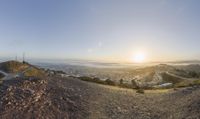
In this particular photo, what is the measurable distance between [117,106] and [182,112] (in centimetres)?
530

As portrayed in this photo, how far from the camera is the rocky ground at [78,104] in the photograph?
18203 millimetres

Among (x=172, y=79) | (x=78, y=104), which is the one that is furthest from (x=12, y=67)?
(x=172, y=79)

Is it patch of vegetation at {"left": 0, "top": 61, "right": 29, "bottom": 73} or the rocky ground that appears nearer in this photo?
the rocky ground

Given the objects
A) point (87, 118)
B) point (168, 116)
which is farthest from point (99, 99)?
point (168, 116)

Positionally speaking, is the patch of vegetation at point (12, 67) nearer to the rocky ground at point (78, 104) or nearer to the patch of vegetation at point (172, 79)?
the rocky ground at point (78, 104)

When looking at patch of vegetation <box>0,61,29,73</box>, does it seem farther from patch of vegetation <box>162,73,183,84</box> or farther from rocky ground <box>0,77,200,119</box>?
patch of vegetation <box>162,73,183,84</box>

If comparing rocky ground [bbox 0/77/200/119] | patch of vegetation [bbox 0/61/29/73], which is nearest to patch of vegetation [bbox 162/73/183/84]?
rocky ground [bbox 0/77/200/119]

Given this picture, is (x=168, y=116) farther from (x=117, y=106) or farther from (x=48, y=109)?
(x=48, y=109)

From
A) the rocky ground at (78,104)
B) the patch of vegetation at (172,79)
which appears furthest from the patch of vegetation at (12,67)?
the patch of vegetation at (172,79)

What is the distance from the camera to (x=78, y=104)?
2081cm

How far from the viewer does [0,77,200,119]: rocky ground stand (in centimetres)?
1820

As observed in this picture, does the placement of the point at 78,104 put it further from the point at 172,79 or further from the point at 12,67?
the point at 172,79

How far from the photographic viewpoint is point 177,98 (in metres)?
23.9

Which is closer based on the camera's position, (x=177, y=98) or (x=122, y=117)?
(x=122, y=117)
